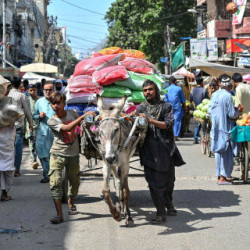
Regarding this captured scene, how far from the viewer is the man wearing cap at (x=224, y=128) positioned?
9125mm

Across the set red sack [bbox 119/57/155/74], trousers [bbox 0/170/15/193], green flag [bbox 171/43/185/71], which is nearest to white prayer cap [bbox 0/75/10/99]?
trousers [bbox 0/170/15/193]

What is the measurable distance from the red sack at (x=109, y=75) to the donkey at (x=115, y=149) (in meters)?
1.03

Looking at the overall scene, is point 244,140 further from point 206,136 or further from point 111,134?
point 206,136

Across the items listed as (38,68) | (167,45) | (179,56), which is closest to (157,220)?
(179,56)

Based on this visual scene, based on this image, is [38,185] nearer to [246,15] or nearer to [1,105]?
[1,105]

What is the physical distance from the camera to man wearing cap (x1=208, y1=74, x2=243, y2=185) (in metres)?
9.12

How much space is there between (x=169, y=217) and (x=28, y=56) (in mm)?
50527

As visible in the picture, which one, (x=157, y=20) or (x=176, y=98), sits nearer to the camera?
(x=176, y=98)

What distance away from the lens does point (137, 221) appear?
6.54 metres

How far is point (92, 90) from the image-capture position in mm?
7730

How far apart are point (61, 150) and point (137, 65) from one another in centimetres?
221

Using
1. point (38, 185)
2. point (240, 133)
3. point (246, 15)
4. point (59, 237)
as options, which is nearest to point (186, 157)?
point (240, 133)

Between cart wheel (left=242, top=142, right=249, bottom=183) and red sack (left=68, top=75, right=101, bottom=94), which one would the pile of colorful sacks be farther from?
cart wheel (left=242, top=142, right=249, bottom=183)

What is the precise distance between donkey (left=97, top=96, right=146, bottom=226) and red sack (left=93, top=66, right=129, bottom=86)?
1031 mm
